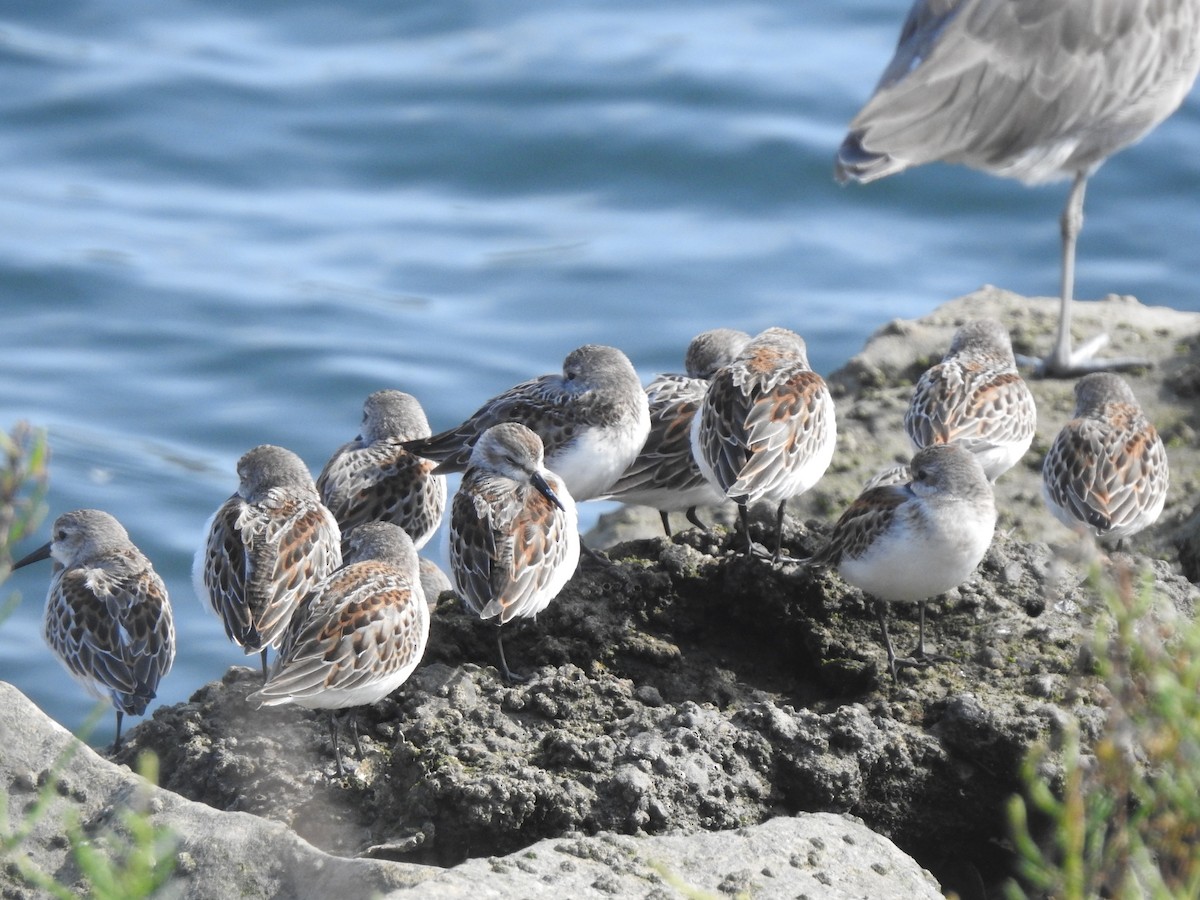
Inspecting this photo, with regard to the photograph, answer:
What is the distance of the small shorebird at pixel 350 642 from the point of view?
18.9 ft

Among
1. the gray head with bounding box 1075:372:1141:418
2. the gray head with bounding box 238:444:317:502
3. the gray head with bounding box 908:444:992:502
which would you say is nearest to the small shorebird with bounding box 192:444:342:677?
the gray head with bounding box 238:444:317:502

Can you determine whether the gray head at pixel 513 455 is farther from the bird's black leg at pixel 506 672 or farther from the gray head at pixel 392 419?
the gray head at pixel 392 419

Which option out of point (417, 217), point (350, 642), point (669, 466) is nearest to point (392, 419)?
point (669, 466)

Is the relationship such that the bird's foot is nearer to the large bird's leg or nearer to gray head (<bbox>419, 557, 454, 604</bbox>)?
the large bird's leg

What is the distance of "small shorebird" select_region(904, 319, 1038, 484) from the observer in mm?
7812

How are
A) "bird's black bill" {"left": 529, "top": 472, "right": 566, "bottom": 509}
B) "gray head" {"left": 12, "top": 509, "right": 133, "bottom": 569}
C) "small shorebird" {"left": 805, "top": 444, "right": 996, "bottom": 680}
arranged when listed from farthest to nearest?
1. "gray head" {"left": 12, "top": 509, "right": 133, "bottom": 569}
2. "bird's black bill" {"left": 529, "top": 472, "right": 566, "bottom": 509}
3. "small shorebird" {"left": 805, "top": 444, "right": 996, "bottom": 680}

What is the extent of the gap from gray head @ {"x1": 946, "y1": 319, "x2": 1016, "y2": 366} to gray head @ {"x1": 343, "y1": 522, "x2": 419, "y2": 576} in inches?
133

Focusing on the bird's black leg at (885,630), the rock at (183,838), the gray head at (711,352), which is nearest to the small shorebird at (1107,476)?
the bird's black leg at (885,630)

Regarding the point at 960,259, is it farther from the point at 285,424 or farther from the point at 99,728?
the point at 99,728

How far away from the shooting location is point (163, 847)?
478 cm

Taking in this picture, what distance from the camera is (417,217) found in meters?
16.8

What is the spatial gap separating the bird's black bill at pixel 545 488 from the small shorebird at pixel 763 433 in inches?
27.0

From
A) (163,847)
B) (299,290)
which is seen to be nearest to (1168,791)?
(163,847)

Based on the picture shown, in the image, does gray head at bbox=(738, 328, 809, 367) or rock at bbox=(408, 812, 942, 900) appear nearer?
rock at bbox=(408, 812, 942, 900)
